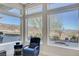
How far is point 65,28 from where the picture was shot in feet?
6.00

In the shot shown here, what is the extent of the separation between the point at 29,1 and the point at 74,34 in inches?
30.8

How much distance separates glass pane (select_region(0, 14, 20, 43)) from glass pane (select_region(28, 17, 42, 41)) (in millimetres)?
176

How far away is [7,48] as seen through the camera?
184 cm

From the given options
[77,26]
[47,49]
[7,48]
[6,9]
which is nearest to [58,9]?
[77,26]

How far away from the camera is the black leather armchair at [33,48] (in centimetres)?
181

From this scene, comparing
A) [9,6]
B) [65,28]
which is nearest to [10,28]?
[9,6]

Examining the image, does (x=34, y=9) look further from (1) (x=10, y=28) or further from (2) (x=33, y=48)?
(2) (x=33, y=48)

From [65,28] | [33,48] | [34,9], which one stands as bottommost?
[33,48]

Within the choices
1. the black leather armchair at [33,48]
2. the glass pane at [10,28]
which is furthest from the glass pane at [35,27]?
the glass pane at [10,28]

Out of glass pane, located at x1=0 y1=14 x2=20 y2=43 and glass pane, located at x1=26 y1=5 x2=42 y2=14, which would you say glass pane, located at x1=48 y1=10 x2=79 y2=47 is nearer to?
glass pane, located at x1=26 y1=5 x2=42 y2=14

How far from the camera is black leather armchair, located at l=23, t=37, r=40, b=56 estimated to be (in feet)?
5.95

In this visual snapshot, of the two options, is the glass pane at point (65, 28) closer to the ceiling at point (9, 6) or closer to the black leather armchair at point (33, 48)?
the black leather armchair at point (33, 48)

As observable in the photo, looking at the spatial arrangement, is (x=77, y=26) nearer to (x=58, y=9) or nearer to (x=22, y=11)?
(x=58, y=9)

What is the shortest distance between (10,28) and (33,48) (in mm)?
447
